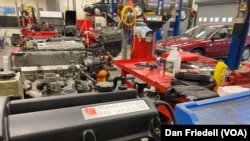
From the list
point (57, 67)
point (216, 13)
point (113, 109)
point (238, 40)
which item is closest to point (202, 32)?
point (238, 40)

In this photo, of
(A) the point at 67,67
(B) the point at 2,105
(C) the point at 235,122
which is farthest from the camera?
(A) the point at 67,67

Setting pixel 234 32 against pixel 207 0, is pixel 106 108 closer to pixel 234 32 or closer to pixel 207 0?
pixel 234 32

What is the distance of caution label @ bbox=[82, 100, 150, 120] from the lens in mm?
579

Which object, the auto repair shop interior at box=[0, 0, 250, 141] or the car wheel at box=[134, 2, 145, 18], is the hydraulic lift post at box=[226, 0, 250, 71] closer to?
the auto repair shop interior at box=[0, 0, 250, 141]

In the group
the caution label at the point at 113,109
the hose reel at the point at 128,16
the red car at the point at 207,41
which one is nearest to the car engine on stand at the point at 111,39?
the hose reel at the point at 128,16

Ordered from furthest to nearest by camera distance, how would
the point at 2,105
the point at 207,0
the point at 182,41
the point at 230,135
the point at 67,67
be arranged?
1. the point at 207,0
2. the point at 182,41
3. the point at 67,67
4. the point at 230,135
5. the point at 2,105

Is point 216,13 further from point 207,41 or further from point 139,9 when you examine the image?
point 139,9

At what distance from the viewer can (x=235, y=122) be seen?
765 millimetres

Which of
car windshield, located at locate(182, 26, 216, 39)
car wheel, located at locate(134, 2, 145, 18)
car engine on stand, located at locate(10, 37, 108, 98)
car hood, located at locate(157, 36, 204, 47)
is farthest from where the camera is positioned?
car windshield, located at locate(182, 26, 216, 39)

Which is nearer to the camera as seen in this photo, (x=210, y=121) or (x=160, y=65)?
(x=210, y=121)

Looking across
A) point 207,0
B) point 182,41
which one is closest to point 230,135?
point 182,41

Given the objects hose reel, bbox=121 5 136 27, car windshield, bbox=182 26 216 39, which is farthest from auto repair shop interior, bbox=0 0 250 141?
car windshield, bbox=182 26 216 39

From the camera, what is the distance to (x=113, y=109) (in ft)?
2.00

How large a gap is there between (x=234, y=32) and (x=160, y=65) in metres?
1.25
